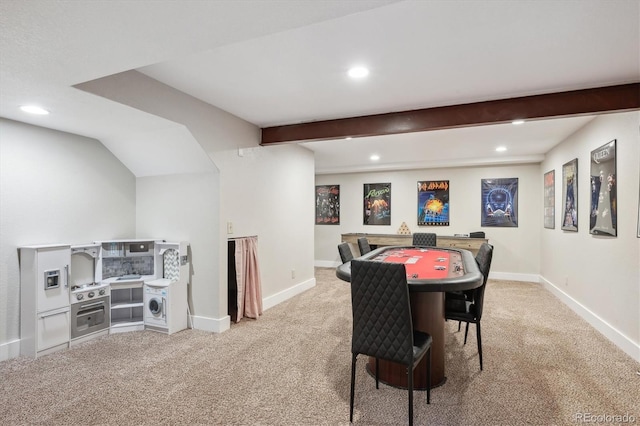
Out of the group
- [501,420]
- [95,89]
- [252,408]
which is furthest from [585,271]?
[95,89]

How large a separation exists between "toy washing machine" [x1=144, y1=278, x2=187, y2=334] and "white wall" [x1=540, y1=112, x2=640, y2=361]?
4546 mm

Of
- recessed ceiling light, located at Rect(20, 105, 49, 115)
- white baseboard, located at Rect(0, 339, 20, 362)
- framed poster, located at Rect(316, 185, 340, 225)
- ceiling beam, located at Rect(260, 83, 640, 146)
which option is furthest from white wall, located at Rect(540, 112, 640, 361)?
white baseboard, located at Rect(0, 339, 20, 362)

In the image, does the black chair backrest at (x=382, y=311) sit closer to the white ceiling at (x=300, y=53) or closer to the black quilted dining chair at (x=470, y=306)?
the black quilted dining chair at (x=470, y=306)

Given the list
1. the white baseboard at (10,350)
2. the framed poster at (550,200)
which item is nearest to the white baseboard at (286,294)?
the white baseboard at (10,350)

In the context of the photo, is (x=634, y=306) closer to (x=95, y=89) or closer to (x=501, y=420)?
(x=501, y=420)

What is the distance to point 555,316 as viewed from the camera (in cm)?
424

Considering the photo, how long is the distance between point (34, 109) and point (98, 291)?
1.94 m

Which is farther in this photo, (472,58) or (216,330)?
(216,330)

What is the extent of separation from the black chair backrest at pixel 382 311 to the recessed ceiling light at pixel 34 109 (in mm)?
2952

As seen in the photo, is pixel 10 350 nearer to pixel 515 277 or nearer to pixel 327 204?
pixel 327 204

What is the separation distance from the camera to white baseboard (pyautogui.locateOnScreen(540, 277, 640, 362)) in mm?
2998

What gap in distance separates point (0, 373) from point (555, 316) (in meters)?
5.96

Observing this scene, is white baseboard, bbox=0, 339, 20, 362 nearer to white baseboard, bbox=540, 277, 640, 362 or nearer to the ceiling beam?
the ceiling beam

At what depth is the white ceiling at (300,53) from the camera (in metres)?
1.51
